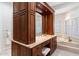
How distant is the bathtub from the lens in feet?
4.34

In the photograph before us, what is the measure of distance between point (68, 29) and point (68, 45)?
0.80 feet

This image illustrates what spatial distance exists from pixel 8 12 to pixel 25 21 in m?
0.28

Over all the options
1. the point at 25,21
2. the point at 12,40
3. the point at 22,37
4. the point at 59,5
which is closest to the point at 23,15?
the point at 25,21

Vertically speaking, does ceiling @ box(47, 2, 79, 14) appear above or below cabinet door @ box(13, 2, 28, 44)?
above

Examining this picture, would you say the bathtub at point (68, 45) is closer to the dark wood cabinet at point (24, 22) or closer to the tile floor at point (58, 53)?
the tile floor at point (58, 53)

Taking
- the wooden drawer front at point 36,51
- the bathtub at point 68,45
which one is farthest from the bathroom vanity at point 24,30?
the bathtub at point 68,45

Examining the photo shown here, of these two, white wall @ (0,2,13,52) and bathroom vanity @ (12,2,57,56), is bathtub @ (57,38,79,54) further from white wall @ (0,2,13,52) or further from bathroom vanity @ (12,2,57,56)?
white wall @ (0,2,13,52)

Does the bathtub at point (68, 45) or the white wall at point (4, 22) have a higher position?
the white wall at point (4, 22)

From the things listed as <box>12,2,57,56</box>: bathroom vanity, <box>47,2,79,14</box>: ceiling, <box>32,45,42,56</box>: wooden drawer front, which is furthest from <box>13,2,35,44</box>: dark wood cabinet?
<box>47,2,79,14</box>: ceiling

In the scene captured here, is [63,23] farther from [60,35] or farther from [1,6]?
[1,6]

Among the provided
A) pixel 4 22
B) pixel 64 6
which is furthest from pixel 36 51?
pixel 64 6

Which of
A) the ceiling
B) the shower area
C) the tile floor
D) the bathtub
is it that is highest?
the ceiling

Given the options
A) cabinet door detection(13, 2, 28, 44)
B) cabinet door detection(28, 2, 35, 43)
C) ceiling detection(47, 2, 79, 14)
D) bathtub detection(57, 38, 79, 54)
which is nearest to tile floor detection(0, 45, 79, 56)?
bathtub detection(57, 38, 79, 54)

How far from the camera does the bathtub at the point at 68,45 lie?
132 cm
